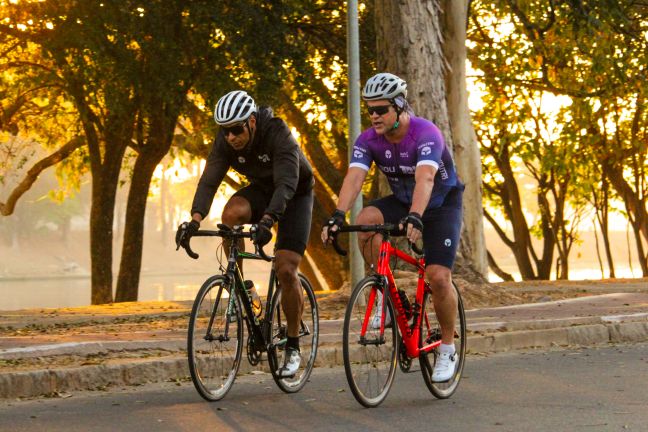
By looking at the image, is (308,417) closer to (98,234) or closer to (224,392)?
(224,392)

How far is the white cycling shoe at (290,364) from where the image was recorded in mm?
7617

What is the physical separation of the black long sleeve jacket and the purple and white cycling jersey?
15.4 inches

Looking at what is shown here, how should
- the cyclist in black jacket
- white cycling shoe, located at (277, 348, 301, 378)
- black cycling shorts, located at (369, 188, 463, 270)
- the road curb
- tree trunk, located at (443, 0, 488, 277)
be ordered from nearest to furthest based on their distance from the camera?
the cyclist in black jacket → black cycling shorts, located at (369, 188, 463, 270) → white cycling shoe, located at (277, 348, 301, 378) → the road curb → tree trunk, located at (443, 0, 488, 277)

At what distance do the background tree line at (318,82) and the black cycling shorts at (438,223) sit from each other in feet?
26.5

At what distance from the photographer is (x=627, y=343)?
11.9 metres

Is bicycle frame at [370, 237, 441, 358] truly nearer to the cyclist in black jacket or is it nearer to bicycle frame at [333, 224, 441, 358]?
bicycle frame at [333, 224, 441, 358]

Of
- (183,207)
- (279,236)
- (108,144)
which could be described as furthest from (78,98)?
(183,207)

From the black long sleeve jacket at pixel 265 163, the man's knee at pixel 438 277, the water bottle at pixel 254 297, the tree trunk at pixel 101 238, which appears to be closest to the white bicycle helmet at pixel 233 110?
the black long sleeve jacket at pixel 265 163

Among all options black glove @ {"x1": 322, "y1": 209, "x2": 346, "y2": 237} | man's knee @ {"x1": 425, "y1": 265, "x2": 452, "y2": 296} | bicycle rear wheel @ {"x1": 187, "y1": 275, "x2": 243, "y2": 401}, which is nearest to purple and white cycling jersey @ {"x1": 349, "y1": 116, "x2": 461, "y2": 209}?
man's knee @ {"x1": 425, "y1": 265, "x2": 452, "y2": 296}

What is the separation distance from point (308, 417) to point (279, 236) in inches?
50.0

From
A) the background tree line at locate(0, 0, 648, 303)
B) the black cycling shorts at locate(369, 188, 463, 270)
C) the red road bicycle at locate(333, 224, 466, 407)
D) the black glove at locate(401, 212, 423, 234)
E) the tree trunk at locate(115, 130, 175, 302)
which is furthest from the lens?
the tree trunk at locate(115, 130, 175, 302)

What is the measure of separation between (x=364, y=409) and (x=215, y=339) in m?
0.98

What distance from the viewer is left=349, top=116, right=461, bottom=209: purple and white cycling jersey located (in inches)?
279

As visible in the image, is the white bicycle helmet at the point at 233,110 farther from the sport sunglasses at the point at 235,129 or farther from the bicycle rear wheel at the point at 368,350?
the bicycle rear wheel at the point at 368,350
